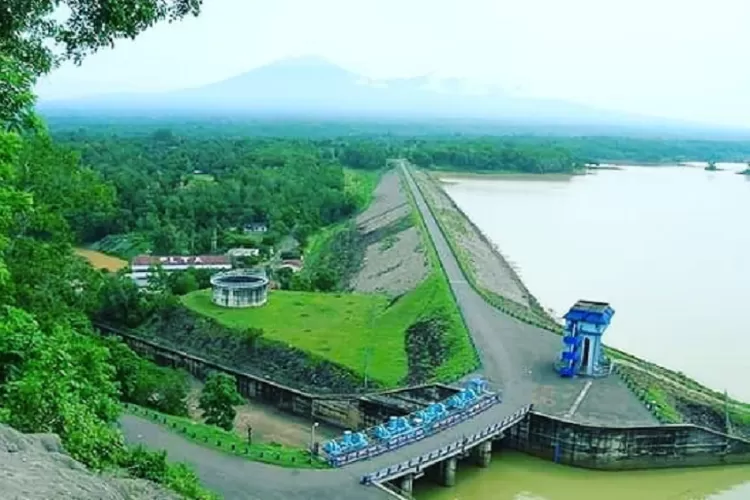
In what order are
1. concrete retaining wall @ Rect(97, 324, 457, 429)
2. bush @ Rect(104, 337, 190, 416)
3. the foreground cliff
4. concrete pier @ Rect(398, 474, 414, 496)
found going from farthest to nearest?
concrete retaining wall @ Rect(97, 324, 457, 429)
bush @ Rect(104, 337, 190, 416)
concrete pier @ Rect(398, 474, 414, 496)
the foreground cliff

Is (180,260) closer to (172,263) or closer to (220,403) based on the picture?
(172,263)

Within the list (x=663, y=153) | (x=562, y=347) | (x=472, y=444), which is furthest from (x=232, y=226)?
(x=663, y=153)

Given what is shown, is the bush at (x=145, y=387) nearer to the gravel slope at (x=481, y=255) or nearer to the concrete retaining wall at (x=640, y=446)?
the concrete retaining wall at (x=640, y=446)

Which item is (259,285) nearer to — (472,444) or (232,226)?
(472,444)

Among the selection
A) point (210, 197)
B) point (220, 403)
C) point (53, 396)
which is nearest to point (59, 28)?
point (53, 396)

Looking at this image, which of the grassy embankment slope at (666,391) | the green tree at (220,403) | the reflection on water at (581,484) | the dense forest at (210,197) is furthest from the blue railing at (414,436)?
the dense forest at (210,197)

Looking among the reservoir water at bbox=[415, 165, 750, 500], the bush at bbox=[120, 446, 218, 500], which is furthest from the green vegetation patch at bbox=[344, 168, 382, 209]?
the bush at bbox=[120, 446, 218, 500]

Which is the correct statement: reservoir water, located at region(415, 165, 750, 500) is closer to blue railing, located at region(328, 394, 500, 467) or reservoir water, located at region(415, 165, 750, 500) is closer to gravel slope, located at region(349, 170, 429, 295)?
blue railing, located at region(328, 394, 500, 467)
